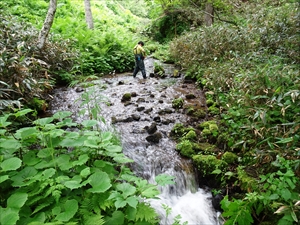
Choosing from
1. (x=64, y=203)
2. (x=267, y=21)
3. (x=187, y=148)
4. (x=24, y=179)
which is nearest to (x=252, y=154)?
(x=187, y=148)

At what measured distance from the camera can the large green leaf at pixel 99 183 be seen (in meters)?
2.14

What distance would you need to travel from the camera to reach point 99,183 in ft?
7.28

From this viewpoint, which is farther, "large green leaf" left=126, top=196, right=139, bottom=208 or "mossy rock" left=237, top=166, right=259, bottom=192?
"mossy rock" left=237, top=166, right=259, bottom=192

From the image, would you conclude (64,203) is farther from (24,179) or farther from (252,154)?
(252,154)

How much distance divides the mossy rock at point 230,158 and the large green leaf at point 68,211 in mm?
2600

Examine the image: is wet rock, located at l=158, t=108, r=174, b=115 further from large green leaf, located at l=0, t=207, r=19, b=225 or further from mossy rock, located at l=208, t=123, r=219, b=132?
large green leaf, located at l=0, t=207, r=19, b=225

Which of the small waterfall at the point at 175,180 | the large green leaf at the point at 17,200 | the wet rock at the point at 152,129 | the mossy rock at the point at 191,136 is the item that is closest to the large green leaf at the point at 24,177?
the large green leaf at the point at 17,200

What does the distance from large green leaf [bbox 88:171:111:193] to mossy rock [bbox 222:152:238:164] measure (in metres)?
2.28

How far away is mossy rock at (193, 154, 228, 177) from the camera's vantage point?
369 cm

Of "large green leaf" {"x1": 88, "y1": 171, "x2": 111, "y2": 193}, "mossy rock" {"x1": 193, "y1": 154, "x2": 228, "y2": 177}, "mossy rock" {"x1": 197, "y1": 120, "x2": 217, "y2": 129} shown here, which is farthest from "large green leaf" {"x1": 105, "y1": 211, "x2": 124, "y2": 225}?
"mossy rock" {"x1": 197, "y1": 120, "x2": 217, "y2": 129}

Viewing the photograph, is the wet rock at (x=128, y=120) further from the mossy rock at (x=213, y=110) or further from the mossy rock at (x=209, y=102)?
the mossy rock at (x=209, y=102)

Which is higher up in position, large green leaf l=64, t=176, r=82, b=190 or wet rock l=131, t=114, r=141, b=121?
large green leaf l=64, t=176, r=82, b=190

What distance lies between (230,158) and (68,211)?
2714 millimetres

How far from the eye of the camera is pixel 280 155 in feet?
9.77
